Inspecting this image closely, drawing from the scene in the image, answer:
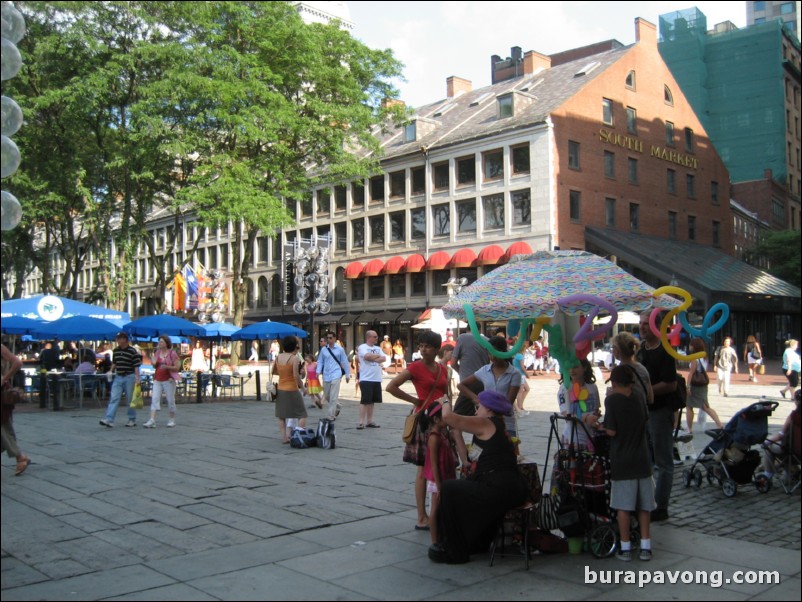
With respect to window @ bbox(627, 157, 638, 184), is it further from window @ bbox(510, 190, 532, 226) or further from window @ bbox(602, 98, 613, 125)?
window @ bbox(510, 190, 532, 226)

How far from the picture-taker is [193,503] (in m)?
8.19

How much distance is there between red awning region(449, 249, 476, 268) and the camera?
139 feet

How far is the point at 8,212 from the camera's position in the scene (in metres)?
4.91

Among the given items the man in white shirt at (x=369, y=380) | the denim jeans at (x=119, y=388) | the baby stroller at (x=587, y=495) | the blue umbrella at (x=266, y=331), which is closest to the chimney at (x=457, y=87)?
the blue umbrella at (x=266, y=331)

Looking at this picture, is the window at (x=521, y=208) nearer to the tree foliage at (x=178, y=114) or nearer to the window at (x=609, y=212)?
the window at (x=609, y=212)

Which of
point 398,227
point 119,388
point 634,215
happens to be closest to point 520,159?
point 634,215

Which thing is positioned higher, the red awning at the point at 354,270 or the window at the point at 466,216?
the window at the point at 466,216

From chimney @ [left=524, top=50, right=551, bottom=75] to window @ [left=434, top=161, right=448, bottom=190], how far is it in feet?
33.4

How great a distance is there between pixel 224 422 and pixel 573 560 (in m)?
11.9

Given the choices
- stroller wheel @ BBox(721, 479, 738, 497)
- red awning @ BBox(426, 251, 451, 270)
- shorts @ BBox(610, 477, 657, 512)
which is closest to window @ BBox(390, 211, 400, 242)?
red awning @ BBox(426, 251, 451, 270)

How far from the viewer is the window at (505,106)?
143ft

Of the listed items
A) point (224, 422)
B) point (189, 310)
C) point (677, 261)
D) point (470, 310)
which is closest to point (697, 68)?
point (677, 261)

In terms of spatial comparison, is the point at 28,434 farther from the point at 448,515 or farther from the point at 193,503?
the point at 448,515

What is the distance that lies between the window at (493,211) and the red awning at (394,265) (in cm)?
613
